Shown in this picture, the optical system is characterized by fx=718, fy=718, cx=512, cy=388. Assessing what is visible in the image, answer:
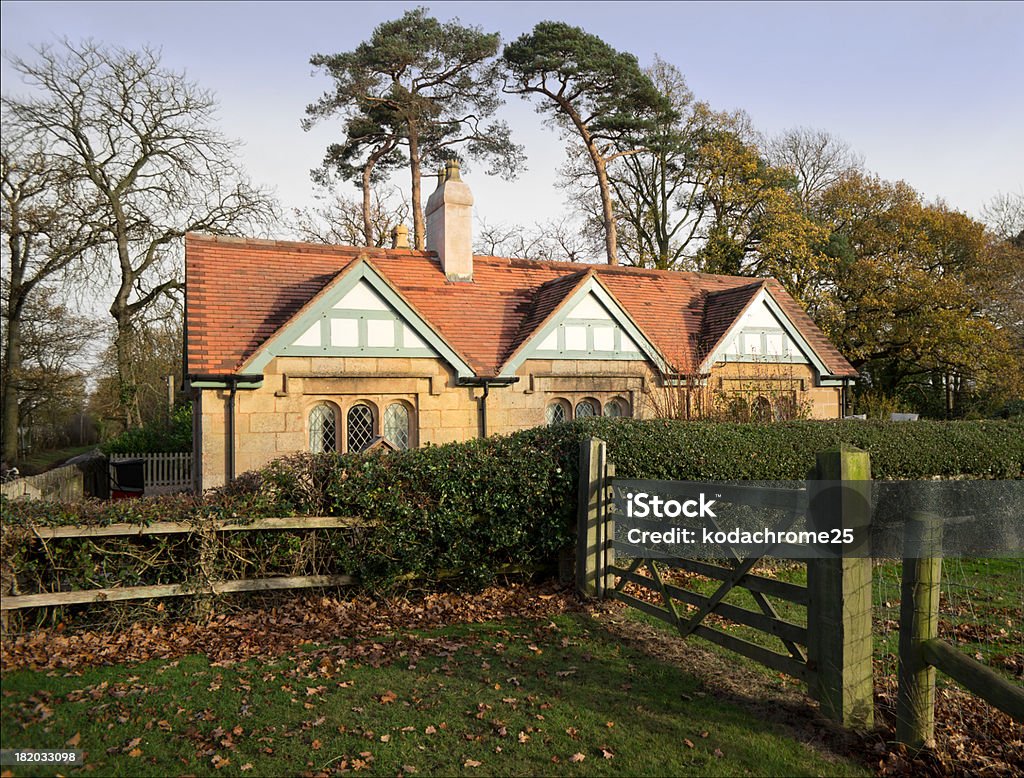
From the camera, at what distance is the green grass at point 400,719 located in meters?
5.04

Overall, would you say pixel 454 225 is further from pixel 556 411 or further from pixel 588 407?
pixel 588 407

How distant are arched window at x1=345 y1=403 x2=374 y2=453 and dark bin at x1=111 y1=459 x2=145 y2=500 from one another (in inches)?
438

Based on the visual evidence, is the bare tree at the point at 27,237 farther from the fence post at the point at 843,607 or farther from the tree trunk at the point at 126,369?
the fence post at the point at 843,607

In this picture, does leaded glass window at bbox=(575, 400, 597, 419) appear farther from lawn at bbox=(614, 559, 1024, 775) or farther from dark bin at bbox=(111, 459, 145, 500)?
dark bin at bbox=(111, 459, 145, 500)

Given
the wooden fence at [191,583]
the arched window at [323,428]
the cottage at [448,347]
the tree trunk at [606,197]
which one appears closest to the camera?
the wooden fence at [191,583]

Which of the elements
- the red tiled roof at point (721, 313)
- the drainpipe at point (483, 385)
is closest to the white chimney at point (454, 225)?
the drainpipe at point (483, 385)

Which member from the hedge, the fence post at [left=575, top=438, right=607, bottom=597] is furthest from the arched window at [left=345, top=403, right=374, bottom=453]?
the fence post at [left=575, top=438, right=607, bottom=597]

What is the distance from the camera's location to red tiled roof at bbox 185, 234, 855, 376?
603 inches

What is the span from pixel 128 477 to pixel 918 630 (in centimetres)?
2441

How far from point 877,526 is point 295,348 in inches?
473

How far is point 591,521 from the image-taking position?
9.39m

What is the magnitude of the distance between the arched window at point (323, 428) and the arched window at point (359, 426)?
0.98ft

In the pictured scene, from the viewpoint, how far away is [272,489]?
8.49 metres

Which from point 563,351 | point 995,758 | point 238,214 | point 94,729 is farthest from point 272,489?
point 238,214
